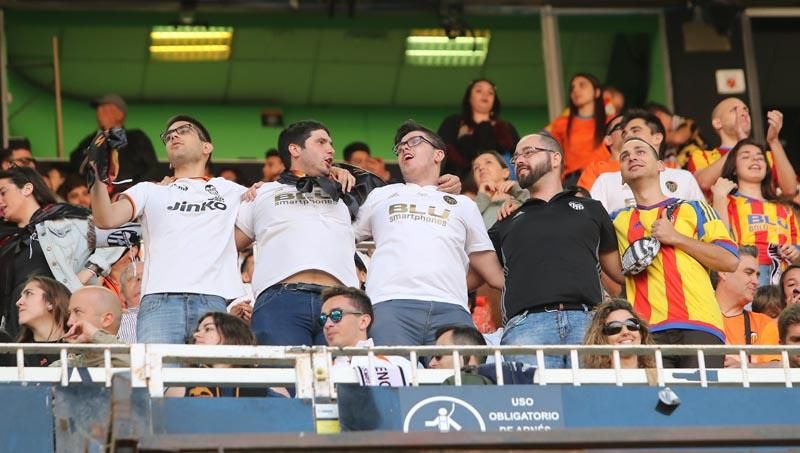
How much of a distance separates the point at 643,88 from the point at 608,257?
370 inches

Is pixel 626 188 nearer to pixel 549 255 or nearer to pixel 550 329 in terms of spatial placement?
pixel 549 255

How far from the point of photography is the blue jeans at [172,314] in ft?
30.2

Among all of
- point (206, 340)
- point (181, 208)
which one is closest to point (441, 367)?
point (206, 340)

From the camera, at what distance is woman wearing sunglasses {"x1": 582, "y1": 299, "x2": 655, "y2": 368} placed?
28.4 ft

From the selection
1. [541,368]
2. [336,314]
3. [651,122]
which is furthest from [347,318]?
[651,122]

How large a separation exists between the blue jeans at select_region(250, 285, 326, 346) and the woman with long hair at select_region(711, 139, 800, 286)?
12.3 feet

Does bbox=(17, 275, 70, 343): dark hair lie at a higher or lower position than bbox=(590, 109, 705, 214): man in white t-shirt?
lower

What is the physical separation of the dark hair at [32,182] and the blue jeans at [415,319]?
2888 mm

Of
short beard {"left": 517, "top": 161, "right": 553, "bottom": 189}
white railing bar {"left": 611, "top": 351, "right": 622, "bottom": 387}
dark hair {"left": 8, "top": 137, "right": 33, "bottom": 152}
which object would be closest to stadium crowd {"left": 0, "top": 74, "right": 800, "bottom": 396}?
short beard {"left": 517, "top": 161, "right": 553, "bottom": 189}

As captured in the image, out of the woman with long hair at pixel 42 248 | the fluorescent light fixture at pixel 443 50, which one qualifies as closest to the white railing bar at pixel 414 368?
the woman with long hair at pixel 42 248

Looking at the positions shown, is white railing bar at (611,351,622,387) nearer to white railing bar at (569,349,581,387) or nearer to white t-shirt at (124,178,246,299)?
white railing bar at (569,349,581,387)

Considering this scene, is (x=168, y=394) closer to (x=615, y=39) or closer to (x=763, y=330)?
(x=763, y=330)

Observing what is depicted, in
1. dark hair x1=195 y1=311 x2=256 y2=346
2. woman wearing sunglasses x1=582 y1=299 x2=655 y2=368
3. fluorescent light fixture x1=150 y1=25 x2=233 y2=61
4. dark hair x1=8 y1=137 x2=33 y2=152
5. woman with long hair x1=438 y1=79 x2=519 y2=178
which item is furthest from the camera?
fluorescent light fixture x1=150 y1=25 x2=233 y2=61

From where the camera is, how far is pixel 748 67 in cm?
1812
